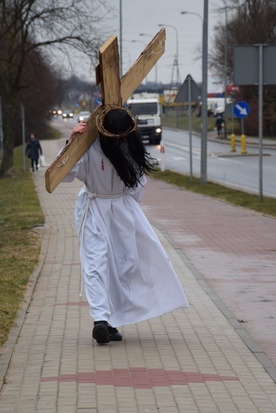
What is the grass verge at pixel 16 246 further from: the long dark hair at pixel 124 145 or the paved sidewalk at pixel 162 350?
the long dark hair at pixel 124 145

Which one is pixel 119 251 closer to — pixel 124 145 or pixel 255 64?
pixel 124 145

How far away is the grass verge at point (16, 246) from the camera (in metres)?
9.29

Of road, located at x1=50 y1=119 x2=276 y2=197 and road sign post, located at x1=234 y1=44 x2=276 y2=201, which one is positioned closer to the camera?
road sign post, located at x1=234 y1=44 x2=276 y2=201

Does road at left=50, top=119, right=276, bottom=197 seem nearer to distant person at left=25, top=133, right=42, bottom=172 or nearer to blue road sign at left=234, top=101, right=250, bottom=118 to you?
blue road sign at left=234, top=101, right=250, bottom=118

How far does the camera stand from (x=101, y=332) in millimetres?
7359

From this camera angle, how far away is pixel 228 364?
22.8ft

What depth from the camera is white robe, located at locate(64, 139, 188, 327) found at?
24.6ft

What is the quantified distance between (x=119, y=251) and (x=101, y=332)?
24.0 inches

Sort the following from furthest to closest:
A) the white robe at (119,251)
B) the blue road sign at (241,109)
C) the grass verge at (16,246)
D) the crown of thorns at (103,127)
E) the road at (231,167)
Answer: the blue road sign at (241,109) → the road at (231,167) → the grass verge at (16,246) → the white robe at (119,251) → the crown of thorns at (103,127)

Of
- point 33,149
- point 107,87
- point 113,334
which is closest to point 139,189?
point 107,87

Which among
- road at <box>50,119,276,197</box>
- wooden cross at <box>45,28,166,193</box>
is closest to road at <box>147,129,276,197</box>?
road at <box>50,119,276,197</box>

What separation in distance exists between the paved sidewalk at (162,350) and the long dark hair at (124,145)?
1182 mm

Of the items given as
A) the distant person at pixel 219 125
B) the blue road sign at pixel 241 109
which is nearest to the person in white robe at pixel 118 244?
the blue road sign at pixel 241 109

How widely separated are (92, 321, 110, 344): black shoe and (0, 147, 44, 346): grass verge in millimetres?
659
